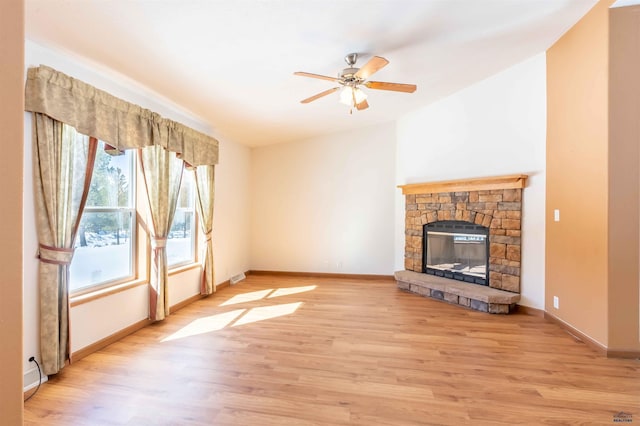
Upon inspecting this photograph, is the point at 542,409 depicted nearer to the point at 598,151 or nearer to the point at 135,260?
the point at 598,151

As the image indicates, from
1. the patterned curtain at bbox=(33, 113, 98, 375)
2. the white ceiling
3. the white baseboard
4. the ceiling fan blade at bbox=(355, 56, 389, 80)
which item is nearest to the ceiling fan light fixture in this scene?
the ceiling fan blade at bbox=(355, 56, 389, 80)

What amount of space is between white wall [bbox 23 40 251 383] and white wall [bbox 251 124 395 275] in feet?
1.60

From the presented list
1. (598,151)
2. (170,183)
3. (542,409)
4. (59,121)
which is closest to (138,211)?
(170,183)

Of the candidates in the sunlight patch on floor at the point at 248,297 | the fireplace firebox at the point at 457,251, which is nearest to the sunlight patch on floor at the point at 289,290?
the sunlight patch on floor at the point at 248,297

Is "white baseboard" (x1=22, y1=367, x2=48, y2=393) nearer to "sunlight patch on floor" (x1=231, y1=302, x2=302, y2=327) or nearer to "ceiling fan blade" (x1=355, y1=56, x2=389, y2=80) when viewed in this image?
"sunlight patch on floor" (x1=231, y1=302, x2=302, y2=327)

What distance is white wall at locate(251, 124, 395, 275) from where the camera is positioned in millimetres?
5484

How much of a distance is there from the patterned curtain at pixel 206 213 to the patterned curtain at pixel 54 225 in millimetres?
1899

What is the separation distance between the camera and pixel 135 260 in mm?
3336

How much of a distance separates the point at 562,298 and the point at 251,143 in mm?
5365

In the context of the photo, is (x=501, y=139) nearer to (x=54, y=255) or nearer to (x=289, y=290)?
(x=289, y=290)

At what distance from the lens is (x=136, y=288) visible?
326 centimetres

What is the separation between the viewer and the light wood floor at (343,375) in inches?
74.2

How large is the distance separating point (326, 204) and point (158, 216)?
3.12 metres

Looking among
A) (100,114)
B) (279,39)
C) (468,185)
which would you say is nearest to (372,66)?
(279,39)
